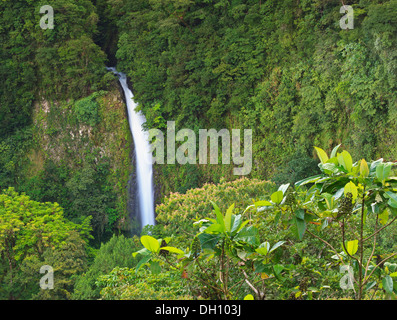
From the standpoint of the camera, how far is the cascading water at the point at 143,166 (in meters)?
11.6

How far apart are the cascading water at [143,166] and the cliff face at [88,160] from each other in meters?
0.20

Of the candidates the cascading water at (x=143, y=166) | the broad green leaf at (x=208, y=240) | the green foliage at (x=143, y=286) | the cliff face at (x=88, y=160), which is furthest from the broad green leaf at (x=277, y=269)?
the cliff face at (x=88, y=160)

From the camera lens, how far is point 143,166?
11727 mm

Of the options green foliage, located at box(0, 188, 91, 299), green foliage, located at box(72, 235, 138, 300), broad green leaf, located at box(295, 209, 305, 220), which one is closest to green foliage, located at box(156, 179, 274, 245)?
green foliage, located at box(72, 235, 138, 300)

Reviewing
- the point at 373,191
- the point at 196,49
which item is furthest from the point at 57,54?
the point at 373,191

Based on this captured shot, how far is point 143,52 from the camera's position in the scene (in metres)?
12.1

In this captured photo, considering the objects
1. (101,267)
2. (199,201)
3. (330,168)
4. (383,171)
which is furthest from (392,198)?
(101,267)

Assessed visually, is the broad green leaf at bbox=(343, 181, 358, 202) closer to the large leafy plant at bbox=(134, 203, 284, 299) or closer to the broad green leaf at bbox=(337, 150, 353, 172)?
the broad green leaf at bbox=(337, 150, 353, 172)

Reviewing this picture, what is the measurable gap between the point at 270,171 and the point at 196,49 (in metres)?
3.66

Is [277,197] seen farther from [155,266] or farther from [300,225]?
[155,266]

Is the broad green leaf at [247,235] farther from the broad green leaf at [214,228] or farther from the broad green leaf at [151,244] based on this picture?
the broad green leaf at [151,244]

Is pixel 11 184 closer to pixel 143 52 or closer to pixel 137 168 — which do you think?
pixel 137 168

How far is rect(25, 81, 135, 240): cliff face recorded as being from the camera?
11.7 m

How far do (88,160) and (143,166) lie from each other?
1652 millimetres
